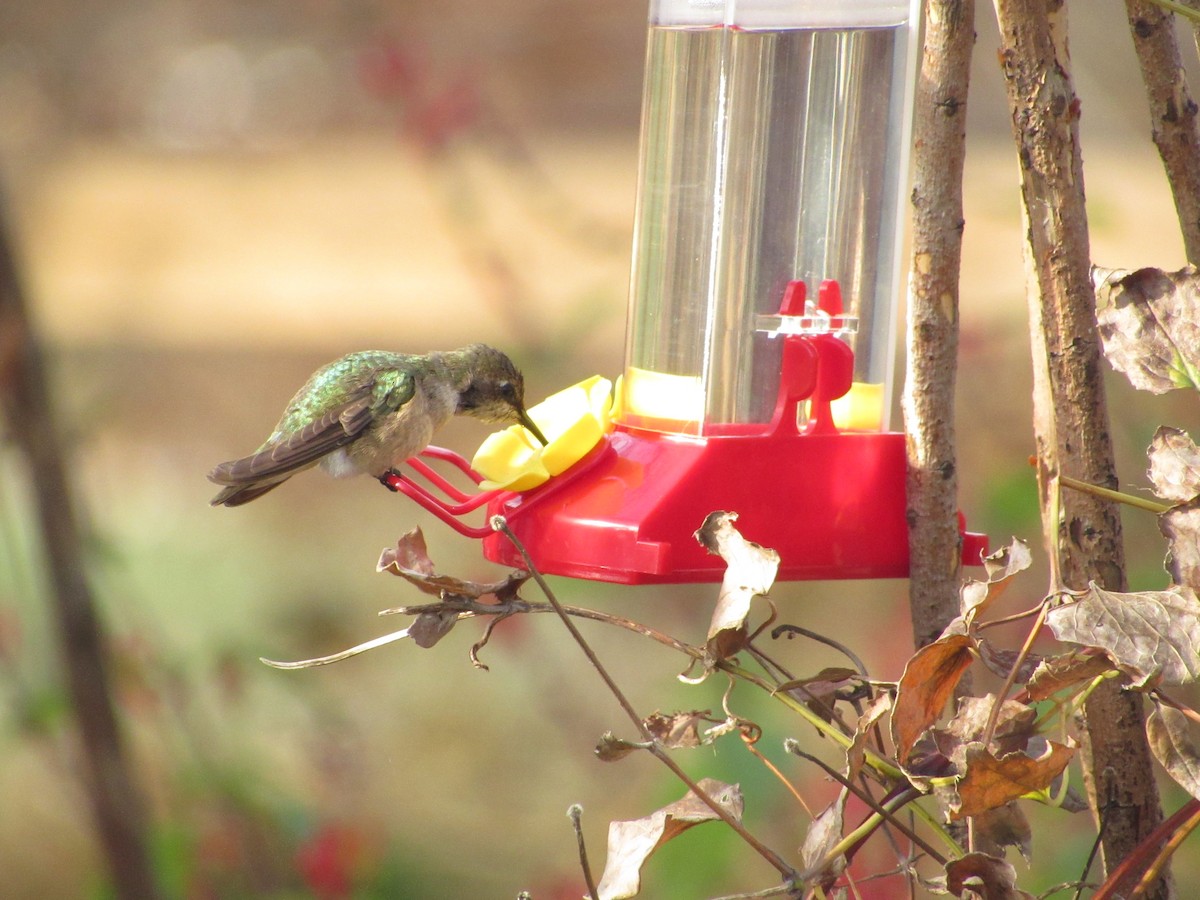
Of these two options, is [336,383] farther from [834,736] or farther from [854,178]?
[834,736]

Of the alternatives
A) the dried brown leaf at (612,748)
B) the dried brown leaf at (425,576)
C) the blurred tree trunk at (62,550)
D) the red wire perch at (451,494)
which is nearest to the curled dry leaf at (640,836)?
the dried brown leaf at (612,748)

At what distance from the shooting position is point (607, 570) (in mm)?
1735

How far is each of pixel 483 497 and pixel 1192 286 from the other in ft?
3.24

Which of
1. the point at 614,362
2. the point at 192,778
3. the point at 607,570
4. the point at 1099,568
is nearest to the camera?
the point at 1099,568

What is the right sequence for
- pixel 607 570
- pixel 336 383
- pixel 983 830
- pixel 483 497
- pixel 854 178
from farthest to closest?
pixel 336 383 → pixel 854 178 → pixel 483 497 → pixel 607 570 → pixel 983 830

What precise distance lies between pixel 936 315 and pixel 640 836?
0.68 meters

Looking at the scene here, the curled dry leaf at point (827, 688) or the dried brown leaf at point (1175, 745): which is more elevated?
the dried brown leaf at point (1175, 745)

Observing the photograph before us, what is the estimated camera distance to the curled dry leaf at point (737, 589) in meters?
1.22

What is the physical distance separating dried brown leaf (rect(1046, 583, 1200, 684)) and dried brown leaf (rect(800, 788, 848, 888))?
24cm

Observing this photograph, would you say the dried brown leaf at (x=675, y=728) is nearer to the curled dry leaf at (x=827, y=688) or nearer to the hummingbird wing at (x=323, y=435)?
the curled dry leaf at (x=827, y=688)

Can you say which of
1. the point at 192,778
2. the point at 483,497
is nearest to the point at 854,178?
the point at 483,497

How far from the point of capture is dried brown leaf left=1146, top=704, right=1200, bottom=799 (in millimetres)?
1040

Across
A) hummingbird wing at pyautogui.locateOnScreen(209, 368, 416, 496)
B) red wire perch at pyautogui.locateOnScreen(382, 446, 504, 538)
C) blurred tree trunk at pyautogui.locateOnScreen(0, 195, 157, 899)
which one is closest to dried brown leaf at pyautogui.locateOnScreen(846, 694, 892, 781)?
red wire perch at pyautogui.locateOnScreen(382, 446, 504, 538)

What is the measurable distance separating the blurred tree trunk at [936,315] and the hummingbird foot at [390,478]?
806 millimetres
